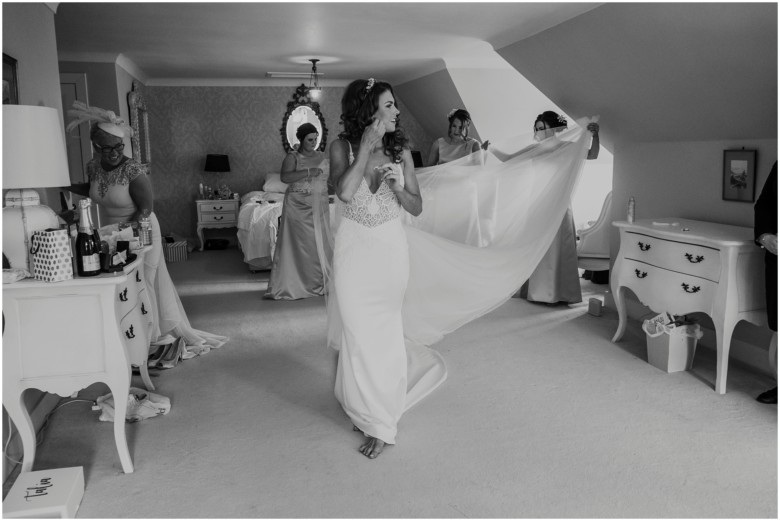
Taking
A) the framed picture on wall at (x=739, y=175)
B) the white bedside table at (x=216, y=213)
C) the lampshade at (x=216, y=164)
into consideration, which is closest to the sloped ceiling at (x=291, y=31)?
the framed picture on wall at (x=739, y=175)

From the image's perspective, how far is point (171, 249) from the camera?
789 centimetres

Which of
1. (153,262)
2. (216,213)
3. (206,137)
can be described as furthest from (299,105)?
(153,262)

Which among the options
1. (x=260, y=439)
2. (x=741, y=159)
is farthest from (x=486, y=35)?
(x=260, y=439)

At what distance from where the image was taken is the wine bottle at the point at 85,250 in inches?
96.0

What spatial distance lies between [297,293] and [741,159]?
143 inches

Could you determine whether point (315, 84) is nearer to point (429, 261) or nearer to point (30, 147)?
point (429, 261)

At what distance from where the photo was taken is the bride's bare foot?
276cm

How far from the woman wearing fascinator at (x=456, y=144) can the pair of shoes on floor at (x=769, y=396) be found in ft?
10.0

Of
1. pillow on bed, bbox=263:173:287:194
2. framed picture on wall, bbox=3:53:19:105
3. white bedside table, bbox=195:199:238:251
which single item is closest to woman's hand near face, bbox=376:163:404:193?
framed picture on wall, bbox=3:53:19:105

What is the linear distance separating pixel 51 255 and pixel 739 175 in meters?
3.76

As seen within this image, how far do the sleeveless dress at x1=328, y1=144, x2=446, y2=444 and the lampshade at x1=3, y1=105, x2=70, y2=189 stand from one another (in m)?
1.18

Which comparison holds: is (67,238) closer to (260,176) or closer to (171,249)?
(171,249)

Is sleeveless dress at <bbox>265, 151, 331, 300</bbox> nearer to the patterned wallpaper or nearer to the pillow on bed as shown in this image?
the pillow on bed

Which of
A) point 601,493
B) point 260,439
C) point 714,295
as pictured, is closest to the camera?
point 601,493
